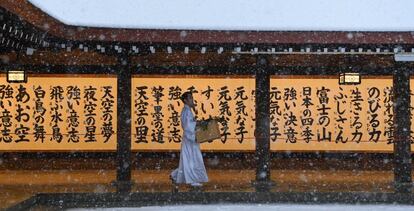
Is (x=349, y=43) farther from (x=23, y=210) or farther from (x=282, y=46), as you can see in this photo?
(x=23, y=210)

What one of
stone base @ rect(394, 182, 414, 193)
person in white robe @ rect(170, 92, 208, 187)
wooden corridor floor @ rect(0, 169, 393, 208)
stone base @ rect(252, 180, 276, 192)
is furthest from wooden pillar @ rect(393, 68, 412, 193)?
person in white robe @ rect(170, 92, 208, 187)

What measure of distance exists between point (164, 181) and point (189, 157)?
1327 millimetres

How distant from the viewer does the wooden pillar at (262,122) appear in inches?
525

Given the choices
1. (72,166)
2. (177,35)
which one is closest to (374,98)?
(177,35)

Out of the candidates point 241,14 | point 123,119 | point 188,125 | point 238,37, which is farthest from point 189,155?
point 241,14

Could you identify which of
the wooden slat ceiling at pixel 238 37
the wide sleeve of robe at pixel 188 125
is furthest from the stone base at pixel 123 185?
the wooden slat ceiling at pixel 238 37

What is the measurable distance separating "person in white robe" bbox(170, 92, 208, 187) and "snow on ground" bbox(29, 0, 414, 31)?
1.57m

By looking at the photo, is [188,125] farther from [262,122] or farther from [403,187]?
[403,187]

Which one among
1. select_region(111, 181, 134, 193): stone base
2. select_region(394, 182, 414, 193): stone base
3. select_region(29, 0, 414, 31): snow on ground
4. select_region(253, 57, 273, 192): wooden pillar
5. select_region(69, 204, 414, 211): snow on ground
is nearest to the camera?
select_region(69, 204, 414, 211): snow on ground

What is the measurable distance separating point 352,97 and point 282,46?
15.0 feet

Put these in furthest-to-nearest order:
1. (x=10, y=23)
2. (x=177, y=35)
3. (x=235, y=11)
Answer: (x=235, y=11), (x=177, y=35), (x=10, y=23)

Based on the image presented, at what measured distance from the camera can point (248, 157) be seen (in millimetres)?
16625

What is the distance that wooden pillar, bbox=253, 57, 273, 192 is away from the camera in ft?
43.7

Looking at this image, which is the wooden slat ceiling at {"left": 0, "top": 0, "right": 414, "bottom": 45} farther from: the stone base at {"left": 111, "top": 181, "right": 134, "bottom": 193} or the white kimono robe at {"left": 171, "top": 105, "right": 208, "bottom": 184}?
the stone base at {"left": 111, "top": 181, "right": 134, "bottom": 193}
